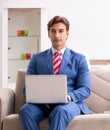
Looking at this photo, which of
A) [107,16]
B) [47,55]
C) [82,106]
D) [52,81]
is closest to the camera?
[52,81]

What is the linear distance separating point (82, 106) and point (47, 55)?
1.61ft

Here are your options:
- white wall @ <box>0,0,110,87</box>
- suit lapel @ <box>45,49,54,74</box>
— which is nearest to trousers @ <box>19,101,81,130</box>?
suit lapel @ <box>45,49,54,74</box>

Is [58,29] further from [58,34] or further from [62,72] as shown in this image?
[62,72]

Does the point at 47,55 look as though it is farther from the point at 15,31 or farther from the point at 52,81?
the point at 15,31

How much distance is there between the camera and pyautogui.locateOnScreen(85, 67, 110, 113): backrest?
251 centimetres

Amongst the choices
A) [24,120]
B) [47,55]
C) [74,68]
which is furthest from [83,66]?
[24,120]

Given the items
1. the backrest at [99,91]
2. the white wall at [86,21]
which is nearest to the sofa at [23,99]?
the backrest at [99,91]

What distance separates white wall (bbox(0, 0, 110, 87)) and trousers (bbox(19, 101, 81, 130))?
234 centimetres

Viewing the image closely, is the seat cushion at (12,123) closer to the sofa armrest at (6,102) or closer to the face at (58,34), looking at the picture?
the sofa armrest at (6,102)

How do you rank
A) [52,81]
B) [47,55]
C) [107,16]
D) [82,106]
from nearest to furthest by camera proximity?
[52,81]
[82,106]
[47,55]
[107,16]

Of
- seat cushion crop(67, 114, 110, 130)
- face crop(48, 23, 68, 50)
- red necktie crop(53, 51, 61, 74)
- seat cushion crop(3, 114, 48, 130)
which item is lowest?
seat cushion crop(3, 114, 48, 130)

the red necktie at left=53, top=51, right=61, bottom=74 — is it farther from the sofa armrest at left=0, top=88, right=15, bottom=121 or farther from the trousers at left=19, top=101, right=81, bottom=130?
the sofa armrest at left=0, top=88, right=15, bottom=121

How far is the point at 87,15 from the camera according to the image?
443 centimetres

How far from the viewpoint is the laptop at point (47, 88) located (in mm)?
2021
